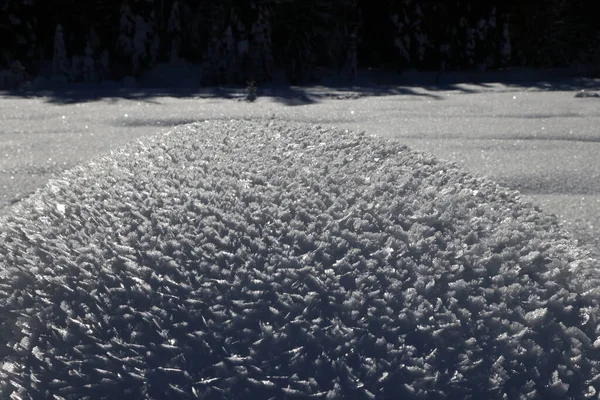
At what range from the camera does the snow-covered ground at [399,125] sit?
85.0 inches

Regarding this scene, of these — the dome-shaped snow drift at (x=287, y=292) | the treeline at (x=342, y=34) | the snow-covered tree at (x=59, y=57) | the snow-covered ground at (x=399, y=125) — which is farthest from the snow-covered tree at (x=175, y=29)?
Result: the dome-shaped snow drift at (x=287, y=292)

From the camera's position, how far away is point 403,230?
1.00m

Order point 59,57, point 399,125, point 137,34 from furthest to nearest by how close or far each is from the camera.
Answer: point 137,34
point 59,57
point 399,125

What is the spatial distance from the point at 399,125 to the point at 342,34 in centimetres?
445

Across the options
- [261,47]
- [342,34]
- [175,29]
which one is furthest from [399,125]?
[175,29]

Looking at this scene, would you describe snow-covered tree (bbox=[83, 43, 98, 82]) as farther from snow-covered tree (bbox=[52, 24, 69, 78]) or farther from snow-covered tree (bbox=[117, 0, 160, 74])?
snow-covered tree (bbox=[117, 0, 160, 74])

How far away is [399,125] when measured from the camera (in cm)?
326

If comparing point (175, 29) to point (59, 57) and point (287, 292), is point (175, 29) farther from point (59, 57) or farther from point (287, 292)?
point (287, 292)

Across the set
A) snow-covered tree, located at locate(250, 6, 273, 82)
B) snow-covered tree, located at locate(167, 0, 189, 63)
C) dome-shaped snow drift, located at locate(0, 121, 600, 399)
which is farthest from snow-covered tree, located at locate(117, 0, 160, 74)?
dome-shaped snow drift, located at locate(0, 121, 600, 399)

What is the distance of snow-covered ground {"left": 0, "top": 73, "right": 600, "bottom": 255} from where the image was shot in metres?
2.16

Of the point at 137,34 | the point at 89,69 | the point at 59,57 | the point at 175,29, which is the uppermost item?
the point at 175,29

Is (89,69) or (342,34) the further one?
(342,34)

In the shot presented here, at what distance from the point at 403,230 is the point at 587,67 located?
6.59m

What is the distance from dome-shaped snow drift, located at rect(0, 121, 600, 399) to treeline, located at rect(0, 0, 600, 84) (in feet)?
17.8
